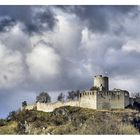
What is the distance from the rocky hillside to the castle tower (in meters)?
0.77

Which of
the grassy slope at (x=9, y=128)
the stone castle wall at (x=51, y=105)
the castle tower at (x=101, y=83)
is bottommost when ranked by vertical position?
the grassy slope at (x=9, y=128)

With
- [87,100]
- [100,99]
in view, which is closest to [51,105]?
[87,100]

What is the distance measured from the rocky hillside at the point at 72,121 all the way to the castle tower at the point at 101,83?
77cm

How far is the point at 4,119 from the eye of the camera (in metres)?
25.8

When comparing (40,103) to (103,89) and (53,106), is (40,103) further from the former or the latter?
(103,89)

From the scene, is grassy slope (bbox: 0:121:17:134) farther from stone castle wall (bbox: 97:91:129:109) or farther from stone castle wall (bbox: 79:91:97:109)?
stone castle wall (bbox: 97:91:129:109)

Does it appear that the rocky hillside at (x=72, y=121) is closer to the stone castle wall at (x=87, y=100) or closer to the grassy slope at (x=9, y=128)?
the grassy slope at (x=9, y=128)

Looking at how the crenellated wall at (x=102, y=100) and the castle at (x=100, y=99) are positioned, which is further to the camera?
the crenellated wall at (x=102, y=100)

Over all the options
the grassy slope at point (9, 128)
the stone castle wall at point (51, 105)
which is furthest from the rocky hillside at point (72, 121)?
the stone castle wall at point (51, 105)

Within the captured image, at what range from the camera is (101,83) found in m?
26.2

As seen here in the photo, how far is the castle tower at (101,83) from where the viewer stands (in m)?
25.4

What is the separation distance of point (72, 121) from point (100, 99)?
1191mm

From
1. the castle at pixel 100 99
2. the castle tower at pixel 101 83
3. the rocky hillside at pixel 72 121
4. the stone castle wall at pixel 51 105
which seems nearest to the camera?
the rocky hillside at pixel 72 121
